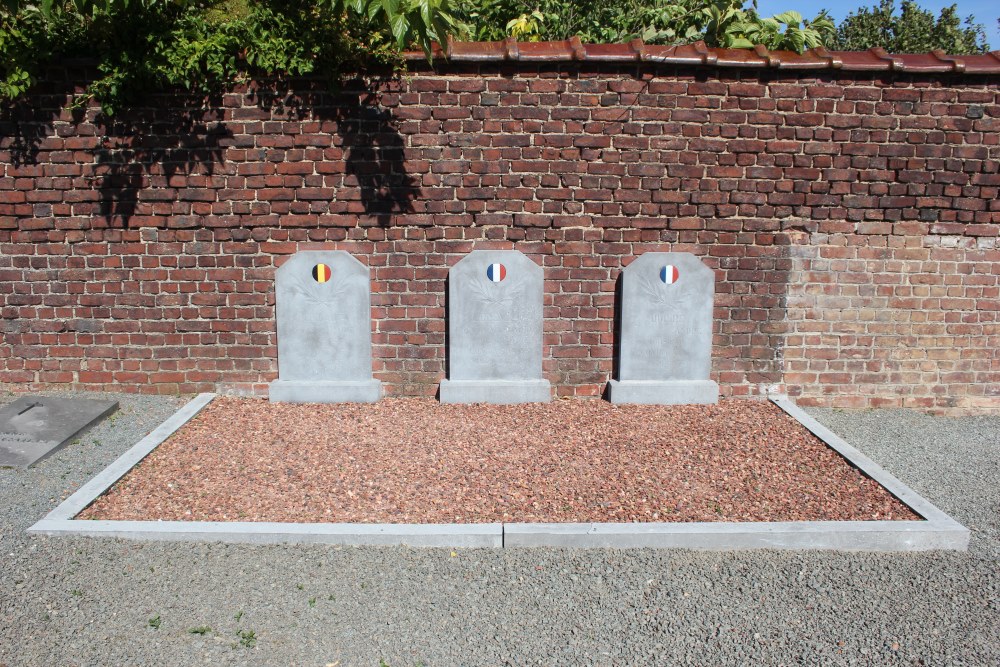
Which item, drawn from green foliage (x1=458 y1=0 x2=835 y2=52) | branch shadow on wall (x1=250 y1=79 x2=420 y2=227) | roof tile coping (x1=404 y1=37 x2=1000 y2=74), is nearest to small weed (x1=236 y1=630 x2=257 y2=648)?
branch shadow on wall (x1=250 y1=79 x2=420 y2=227)

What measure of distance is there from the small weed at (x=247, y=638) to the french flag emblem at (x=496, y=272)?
3.67 m

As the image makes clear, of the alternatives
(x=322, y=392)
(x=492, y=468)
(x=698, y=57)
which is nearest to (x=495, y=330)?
(x=322, y=392)

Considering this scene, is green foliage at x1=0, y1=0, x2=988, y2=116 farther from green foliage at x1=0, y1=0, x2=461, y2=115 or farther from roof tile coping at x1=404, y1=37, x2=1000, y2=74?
roof tile coping at x1=404, y1=37, x2=1000, y2=74

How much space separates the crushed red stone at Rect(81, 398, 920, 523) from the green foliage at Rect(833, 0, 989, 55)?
49.4 feet

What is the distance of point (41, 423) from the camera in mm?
5395

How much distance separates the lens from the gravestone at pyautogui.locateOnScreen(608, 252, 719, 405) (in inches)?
247

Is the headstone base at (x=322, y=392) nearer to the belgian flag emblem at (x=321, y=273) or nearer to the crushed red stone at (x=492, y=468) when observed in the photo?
the crushed red stone at (x=492, y=468)

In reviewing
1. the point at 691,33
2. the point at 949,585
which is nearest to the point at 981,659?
the point at 949,585

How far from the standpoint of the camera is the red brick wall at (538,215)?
240 inches

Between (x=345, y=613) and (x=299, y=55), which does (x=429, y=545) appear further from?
(x=299, y=55)

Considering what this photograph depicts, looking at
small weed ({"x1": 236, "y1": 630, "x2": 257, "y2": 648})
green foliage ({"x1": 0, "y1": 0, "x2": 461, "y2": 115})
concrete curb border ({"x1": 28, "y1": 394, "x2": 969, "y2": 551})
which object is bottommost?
small weed ({"x1": 236, "y1": 630, "x2": 257, "y2": 648})

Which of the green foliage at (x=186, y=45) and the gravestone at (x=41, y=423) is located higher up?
the green foliage at (x=186, y=45)

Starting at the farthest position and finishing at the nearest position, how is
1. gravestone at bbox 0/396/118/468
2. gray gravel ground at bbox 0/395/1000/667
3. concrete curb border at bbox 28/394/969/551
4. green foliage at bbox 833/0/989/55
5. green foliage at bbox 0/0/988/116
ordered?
green foliage at bbox 833/0/989/55, green foliage at bbox 0/0/988/116, gravestone at bbox 0/396/118/468, concrete curb border at bbox 28/394/969/551, gray gravel ground at bbox 0/395/1000/667

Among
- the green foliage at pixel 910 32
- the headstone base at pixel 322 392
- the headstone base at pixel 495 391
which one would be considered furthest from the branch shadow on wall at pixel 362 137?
the green foliage at pixel 910 32
